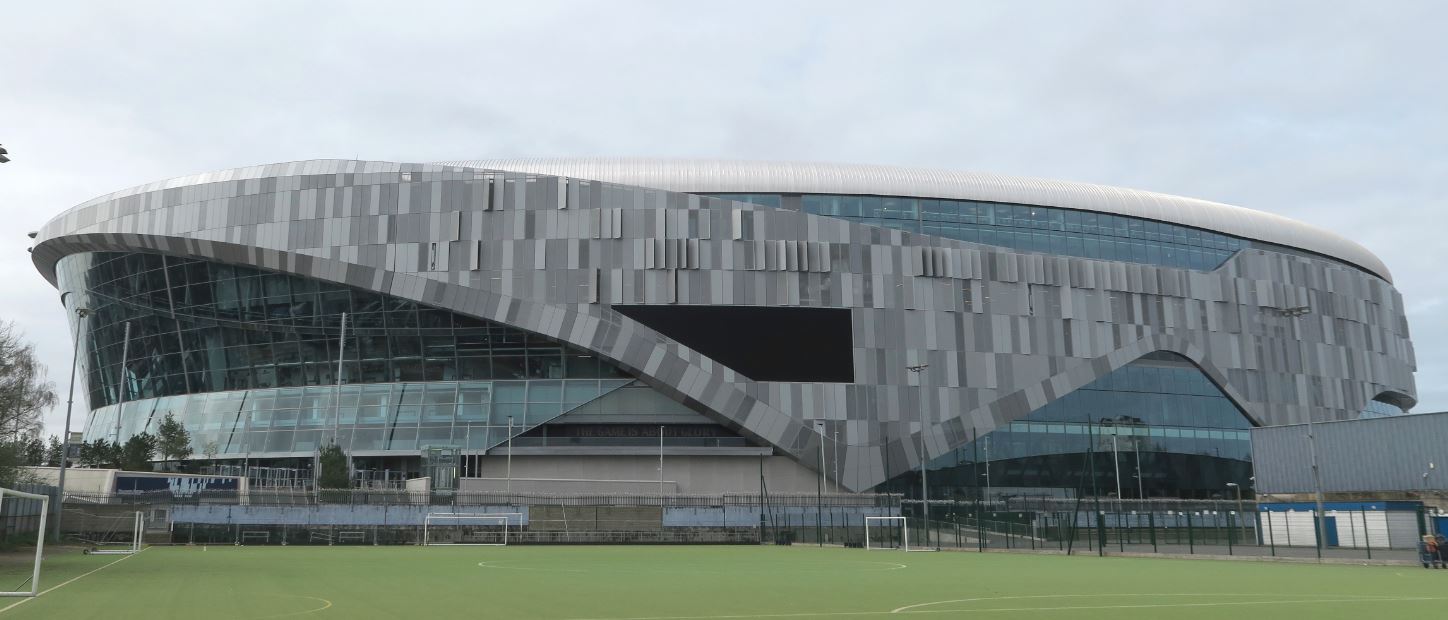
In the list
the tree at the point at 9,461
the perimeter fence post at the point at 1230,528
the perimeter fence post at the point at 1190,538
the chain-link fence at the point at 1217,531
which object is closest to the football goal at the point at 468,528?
the tree at the point at 9,461

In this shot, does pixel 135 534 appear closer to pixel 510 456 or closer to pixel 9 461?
pixel 9 461

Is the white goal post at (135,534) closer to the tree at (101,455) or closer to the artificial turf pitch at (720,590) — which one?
the artificial turf pitch at (720,590)

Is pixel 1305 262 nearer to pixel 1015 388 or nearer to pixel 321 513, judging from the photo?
pixel 1015 388

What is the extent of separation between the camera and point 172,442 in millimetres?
73938

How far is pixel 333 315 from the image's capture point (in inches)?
2901

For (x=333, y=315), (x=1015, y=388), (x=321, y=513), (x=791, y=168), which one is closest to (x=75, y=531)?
(x=321, y=513)

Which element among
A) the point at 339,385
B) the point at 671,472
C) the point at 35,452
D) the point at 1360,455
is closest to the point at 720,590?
the point at 1360,455

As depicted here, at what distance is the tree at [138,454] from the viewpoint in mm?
71562

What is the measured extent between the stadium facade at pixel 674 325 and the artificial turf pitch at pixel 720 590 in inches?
1505

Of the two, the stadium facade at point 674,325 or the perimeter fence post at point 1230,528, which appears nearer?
the perimeter fence post at point 1230,528

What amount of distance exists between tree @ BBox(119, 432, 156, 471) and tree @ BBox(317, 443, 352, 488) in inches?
571

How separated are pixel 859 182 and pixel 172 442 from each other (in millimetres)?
51510

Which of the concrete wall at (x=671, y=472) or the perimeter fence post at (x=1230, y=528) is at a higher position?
the concrete wall at (x=671, y=472)

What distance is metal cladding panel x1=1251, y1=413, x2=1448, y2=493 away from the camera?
164 ft
